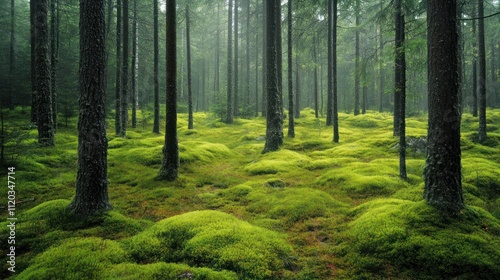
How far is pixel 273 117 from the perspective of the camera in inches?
572

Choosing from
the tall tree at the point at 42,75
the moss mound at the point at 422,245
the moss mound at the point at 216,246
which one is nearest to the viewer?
the moss mound at the point at 422,245

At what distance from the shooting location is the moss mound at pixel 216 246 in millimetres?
4168

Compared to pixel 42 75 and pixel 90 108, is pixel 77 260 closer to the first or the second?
pixel 90 108

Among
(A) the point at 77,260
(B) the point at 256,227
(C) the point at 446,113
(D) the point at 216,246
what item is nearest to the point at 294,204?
(B) the point at 256,227

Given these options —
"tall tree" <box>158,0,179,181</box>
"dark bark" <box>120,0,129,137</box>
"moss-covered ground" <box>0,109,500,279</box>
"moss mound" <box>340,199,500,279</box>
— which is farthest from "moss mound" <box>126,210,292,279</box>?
"dark bark" <box>120,0,129,137</box>

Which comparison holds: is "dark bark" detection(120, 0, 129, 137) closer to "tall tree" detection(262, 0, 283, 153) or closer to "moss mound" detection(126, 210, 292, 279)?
"tall tree" detection(262, 0, 283, 153)

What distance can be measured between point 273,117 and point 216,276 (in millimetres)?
11272

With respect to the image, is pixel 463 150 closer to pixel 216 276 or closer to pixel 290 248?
pixel 290 248

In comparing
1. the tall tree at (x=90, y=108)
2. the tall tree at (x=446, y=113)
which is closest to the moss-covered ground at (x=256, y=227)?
the tall tree at (x=446, y=113)

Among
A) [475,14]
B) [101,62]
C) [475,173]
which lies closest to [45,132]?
[101,62]

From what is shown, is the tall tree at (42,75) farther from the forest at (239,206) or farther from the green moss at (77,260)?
the green moss at (77,260)

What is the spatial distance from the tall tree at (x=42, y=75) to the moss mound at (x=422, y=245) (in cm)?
1326

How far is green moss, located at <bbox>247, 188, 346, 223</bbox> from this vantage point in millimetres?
6562

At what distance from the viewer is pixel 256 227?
545cm
